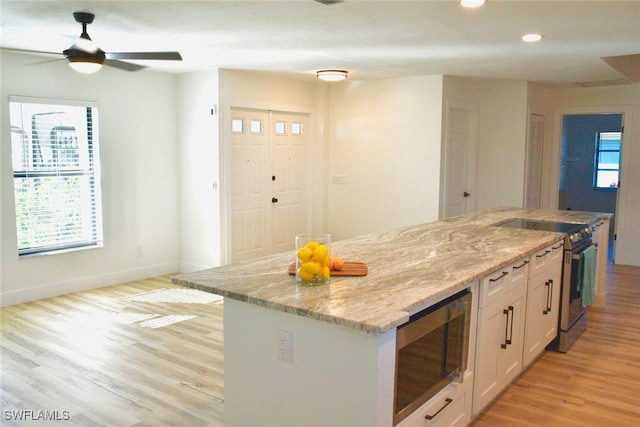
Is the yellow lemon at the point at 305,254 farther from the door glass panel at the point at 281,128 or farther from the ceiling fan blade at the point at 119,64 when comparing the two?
the door glass panel at the point at 281,128

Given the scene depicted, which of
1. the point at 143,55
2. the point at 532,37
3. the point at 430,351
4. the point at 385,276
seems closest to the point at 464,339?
the point at 430,351

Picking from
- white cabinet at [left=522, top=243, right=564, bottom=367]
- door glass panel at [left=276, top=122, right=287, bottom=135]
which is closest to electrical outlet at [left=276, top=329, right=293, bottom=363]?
white cabinet at [left=522, top=243, right=564, bottom=367]

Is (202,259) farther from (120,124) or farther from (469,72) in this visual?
(469,72)

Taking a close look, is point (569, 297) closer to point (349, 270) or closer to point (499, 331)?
point (499, 331)

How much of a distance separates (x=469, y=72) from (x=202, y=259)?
3923mm

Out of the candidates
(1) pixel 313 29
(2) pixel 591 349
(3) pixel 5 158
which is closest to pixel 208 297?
(3) pixel 5 158

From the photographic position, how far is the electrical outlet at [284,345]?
2.12m

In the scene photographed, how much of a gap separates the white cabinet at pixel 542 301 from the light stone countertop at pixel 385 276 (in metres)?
0.14

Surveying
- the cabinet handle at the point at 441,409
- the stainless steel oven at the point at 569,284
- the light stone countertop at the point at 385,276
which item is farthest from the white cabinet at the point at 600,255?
Result: the cabinet handle at the point at 441,409

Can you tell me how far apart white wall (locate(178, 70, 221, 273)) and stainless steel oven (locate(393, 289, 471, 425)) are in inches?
162

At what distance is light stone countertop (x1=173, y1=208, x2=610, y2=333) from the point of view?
2014mm

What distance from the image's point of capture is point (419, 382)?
7.32 feet

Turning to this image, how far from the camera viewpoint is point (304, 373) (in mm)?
2092

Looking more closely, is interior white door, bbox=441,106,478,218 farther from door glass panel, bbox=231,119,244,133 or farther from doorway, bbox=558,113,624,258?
doorway, bbox=558,113,624,258
